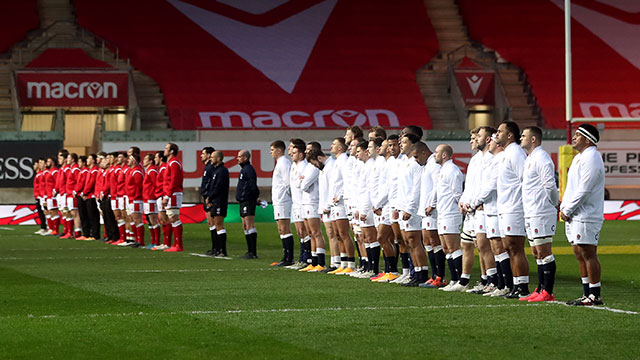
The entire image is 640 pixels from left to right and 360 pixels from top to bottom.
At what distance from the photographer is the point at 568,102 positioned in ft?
84.0

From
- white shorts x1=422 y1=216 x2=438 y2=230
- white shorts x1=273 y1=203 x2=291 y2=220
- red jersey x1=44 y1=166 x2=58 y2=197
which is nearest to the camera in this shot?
white shorts x1=422 y1=216 x2=438 y2=230

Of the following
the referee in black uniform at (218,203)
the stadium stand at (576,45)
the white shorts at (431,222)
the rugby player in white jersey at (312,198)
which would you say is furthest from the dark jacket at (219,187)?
the stadium stand at (576,45)

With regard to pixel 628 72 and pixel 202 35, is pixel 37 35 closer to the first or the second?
pixel 202 35

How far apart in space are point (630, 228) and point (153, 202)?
14346mm

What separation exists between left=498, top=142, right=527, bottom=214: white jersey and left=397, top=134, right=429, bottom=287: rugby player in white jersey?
2124mm

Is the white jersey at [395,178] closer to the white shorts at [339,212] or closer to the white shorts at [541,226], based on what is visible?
the white shorts at [339,212]

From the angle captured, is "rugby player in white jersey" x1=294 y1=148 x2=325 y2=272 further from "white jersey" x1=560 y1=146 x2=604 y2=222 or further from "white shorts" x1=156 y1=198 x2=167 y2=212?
"white jersey" x1=560 y1=146 x2=604 y2=222

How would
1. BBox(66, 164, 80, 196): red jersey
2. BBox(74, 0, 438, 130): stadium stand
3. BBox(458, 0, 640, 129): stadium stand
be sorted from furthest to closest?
BBox(458, 0, 640, 129): stadium stand
BBox(74, 0, 438, 130): stadium stand
BBox(66, 164, 80, 196): red jersey

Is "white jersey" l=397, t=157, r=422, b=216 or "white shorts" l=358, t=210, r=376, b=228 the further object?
"white shorts" l=358, t=210, r=376, b=228

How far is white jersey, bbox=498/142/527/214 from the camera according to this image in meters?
12.9

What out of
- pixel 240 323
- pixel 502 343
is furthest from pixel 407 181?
pixel 502 343

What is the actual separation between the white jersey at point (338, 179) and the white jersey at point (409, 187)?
2.16m

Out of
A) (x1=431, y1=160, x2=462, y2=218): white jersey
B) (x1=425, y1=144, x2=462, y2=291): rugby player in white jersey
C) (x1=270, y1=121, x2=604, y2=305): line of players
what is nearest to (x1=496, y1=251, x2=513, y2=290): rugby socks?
(x1=270, y1=121, x2=604, y2=305): line of players

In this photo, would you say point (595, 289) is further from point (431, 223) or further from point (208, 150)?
point (208, 150)
